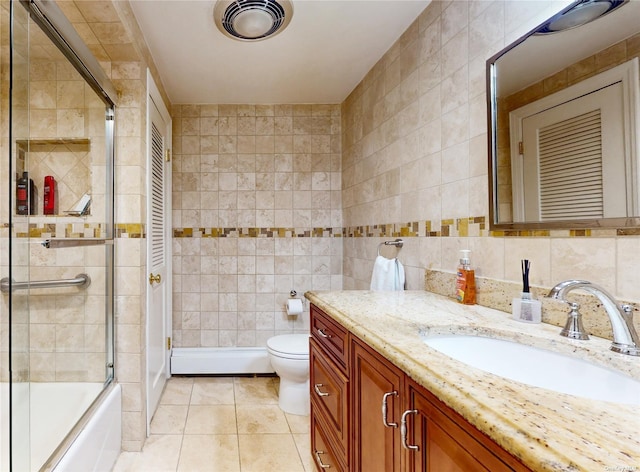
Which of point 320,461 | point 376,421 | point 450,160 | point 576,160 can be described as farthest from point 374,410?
point 450,160

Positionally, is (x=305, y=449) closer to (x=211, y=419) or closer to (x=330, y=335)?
(x=211, y=419)

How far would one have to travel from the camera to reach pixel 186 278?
2.87m

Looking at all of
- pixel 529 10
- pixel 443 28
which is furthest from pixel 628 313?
pixel 443 28

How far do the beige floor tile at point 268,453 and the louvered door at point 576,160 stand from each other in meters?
1.58

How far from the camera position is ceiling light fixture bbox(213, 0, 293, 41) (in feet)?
5.40

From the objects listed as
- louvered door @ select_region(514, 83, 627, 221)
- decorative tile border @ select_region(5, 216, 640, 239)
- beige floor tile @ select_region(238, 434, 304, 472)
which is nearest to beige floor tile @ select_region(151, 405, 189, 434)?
beige floor tile @ select_region(238, 434, 304, 472)

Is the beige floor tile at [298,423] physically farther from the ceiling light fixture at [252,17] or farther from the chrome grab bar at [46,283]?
the ceiling light fixture at [252,17]

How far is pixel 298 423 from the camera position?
2148 millimetres

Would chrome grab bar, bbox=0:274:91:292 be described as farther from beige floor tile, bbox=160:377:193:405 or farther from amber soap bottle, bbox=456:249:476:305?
amber soap bottle, bbox=456:249:476:305

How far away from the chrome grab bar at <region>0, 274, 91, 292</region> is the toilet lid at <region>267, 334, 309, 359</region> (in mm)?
1111

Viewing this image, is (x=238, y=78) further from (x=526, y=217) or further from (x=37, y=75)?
(x=526, y=217)

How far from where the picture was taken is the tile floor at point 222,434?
5.77ft

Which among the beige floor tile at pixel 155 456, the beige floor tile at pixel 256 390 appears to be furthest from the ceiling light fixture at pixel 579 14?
the beige floor tile at pixel 256 390

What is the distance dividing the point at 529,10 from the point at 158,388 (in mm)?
2741
